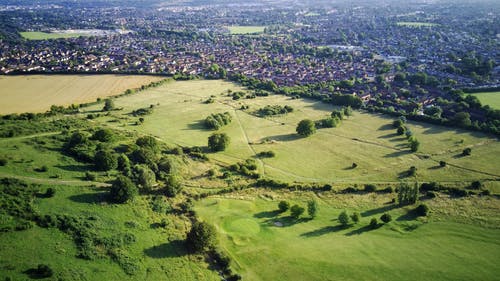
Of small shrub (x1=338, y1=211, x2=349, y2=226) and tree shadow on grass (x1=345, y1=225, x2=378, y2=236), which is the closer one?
tree shadow on grass (x1=345, y1=225, x2=378, y2=236)

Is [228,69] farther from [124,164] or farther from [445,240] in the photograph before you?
[445,240]

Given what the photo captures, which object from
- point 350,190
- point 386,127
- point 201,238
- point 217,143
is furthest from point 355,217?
point 386,127

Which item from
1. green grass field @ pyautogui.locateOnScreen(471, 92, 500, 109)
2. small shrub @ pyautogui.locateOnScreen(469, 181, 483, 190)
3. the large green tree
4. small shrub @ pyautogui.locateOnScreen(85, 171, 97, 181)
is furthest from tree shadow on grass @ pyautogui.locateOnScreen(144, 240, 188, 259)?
green grass field @ pyautogui.locateOnScreen(471, 92, 500, 109)

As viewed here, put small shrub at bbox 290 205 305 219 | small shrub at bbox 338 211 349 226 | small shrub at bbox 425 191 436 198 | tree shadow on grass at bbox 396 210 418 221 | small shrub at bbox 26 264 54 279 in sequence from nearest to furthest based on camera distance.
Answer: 1. small shrub at bbox 26 264 54 279
2. small shrub at bbox 338 211 349 226
3. small shrub at bbox 290 205 305 219
4. tree shadow on grass at bbox 396 210 418 221
5. small shrub at bbox 425 191 436 198

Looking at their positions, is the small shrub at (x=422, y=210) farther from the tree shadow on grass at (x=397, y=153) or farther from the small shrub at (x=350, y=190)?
the tree shadow on grass at (x=397, y=153)

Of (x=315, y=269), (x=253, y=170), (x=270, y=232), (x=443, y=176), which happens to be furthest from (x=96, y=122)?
(x=443, y=176)

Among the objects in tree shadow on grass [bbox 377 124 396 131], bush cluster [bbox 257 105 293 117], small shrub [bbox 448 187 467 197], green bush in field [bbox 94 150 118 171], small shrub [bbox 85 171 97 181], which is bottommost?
small shrub [bbox 448 187 467 197]

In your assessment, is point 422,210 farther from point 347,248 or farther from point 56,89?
point 56,89

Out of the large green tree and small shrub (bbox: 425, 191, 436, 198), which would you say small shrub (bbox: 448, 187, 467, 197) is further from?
the large green tree
